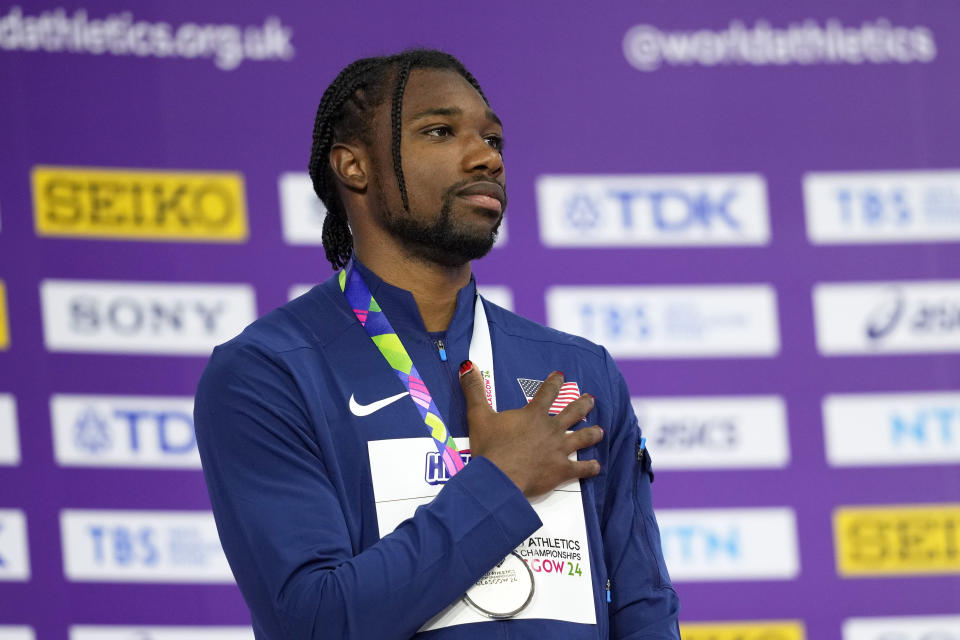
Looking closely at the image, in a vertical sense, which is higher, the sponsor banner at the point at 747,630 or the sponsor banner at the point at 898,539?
the sponsor banner at the point at 898,539

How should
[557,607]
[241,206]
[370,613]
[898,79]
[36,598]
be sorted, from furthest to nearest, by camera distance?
[898,79] → [241,206] → [36,598] → [557,607] → [370,613]

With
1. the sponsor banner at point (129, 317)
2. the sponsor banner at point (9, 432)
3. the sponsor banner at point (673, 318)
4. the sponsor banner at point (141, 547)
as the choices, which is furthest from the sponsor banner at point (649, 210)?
the sponsor banner at point (9, 432)

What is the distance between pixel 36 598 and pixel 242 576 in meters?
2.11

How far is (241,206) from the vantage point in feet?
11.1

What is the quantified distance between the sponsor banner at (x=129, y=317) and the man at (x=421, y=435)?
1703 millimetres

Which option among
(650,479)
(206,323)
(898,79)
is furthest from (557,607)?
(898,79)

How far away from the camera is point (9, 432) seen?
3197 mm

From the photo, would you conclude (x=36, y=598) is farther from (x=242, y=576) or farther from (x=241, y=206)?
(x=242, y=576)

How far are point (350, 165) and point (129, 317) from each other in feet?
5.97

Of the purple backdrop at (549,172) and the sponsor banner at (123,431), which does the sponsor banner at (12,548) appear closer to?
the purple backdrop at (549,172)

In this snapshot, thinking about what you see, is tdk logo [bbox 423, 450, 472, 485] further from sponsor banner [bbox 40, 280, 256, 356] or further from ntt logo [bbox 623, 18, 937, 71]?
ntt logo [bbox 623, 18, 937, 71]

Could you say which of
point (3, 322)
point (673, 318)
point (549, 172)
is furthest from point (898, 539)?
point (3, 322)

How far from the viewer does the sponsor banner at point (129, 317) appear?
3.26 metres

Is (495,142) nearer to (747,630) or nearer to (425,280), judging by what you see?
(425,280)
